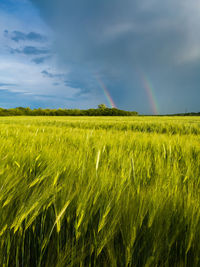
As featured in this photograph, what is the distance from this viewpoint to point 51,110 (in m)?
38.6

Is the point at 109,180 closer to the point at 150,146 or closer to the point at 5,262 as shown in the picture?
the point at 5,262

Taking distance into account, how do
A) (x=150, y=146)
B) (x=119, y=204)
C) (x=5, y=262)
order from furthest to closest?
(x=150, y=146), (x=119, y=204), (x=5, y=262)

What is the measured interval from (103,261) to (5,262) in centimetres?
26

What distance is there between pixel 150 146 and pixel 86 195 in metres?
1.36

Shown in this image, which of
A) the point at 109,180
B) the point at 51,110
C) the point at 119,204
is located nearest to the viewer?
the point at 119,204

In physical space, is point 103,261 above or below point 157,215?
below

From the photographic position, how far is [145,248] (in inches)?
18.6

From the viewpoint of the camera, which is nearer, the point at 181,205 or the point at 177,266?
the point at 177,266

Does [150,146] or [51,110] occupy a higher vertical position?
[51,110]

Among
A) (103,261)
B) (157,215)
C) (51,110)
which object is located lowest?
(103,261)

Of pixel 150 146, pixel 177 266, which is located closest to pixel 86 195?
pixel 177 266

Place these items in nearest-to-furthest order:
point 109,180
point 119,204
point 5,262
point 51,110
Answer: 1. point 5,262
2. point 119,204
3. point 109,180
4. point 51,110

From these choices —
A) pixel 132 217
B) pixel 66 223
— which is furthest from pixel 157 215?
pixel 66 223

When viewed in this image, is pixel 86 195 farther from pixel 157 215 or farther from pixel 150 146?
pixel 150 146
